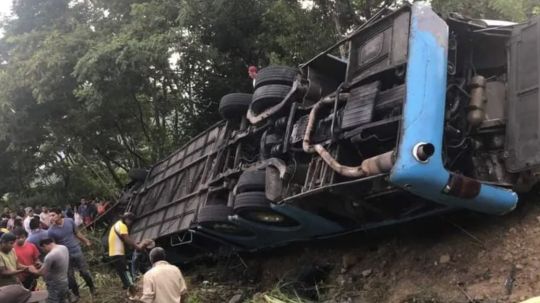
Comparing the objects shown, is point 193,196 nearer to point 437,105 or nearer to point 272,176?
point 272,176

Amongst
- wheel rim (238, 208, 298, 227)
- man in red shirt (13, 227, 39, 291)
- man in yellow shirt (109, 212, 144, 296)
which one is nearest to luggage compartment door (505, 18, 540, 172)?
wheel rim (238, 208, 298, 227)

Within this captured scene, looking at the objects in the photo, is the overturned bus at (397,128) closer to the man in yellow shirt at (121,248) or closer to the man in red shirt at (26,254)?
the man in yellow shirt at (121,248)

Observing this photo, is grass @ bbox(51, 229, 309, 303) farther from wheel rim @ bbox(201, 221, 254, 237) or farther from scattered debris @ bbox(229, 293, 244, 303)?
wheel rim @ bbox(201, 221, 254, 237)

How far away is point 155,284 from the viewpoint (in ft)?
14.3

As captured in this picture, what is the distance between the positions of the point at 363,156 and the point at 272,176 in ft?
3.34

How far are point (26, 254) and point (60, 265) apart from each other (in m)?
0.52

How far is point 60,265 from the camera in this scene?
5.82m

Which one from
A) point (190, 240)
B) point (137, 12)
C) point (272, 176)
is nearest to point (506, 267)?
point (272, 176)

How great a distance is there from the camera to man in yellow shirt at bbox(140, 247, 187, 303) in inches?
171

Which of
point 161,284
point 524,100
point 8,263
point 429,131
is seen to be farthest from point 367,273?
point 8,263

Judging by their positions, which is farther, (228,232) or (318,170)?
(228,232)

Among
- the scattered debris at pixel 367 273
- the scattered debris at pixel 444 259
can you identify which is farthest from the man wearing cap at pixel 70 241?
the scattered debris at pixel 444 259

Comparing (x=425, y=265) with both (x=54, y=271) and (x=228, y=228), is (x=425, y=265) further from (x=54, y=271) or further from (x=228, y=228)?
(x=54, y=271)

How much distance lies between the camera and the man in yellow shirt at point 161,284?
434 centimetres
